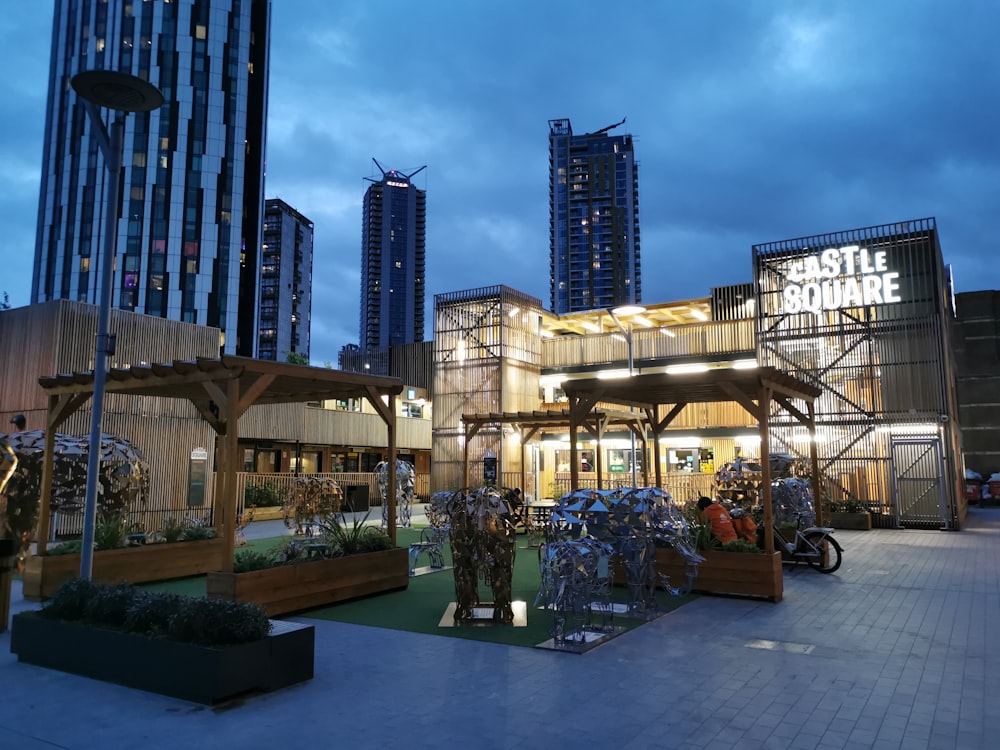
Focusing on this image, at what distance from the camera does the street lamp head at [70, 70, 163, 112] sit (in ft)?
21.4

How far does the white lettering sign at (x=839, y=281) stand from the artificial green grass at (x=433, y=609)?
1436 cm

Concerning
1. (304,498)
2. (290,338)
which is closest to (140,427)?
(304,498)

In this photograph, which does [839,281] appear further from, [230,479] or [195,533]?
[230,479]

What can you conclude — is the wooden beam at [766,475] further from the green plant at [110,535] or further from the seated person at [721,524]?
the green plant at [110,535]

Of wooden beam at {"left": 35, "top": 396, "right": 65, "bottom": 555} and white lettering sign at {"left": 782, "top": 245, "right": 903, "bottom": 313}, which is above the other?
white lettering sign at {"left": 782, "top": 245, "right": 903, "bottom": 313}

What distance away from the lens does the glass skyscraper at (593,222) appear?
348 feet

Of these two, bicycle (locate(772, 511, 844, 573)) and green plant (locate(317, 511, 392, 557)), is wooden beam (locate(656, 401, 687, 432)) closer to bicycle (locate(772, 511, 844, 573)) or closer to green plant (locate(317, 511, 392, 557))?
bicycle (locate(772, 511, 844, 573))

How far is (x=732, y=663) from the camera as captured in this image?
21.1ft

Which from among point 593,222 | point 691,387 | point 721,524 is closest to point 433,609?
point 721,524

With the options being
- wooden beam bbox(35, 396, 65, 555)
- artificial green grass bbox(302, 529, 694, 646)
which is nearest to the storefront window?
artificial green grass bbox(302, 529, 694, 646)

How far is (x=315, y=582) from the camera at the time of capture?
9.11 m

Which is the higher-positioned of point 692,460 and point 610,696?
point 692,460

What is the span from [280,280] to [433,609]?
285ft

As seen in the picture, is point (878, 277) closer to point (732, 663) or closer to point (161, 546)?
point (732, 663)
